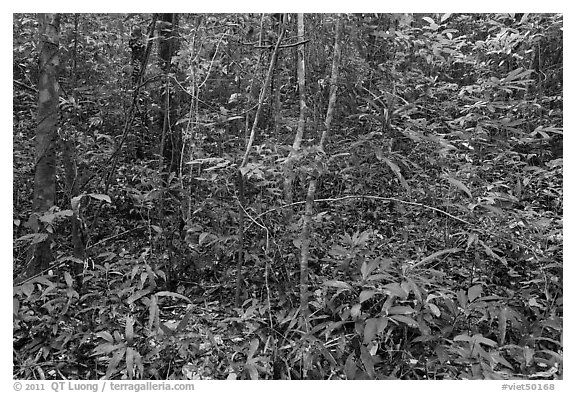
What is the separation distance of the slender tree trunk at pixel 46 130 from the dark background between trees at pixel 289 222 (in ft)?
0.04

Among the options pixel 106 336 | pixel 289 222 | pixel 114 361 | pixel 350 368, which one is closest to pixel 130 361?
pixel 114 361

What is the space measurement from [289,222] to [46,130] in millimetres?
1848

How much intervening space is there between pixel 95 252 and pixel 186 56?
6.31ft

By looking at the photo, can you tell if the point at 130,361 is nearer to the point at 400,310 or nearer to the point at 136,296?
the point at 136,296

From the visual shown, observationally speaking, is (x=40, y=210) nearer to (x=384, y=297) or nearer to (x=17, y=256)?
(x=17, y=256)

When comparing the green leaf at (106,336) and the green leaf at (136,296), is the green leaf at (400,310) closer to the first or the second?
the green leaf at (136,296)

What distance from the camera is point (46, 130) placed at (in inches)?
122

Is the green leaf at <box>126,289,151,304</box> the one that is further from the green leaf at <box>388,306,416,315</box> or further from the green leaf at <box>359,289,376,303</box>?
the green leaf at <box>388,306,416,315</box>

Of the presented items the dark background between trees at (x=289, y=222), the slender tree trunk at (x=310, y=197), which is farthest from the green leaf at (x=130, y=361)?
the slender tree trunk at (x=310, y=197)

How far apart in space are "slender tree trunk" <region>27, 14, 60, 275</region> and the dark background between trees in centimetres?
1

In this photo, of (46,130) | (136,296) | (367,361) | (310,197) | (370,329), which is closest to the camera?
(370,329)

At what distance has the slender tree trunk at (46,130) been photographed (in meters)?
3.06

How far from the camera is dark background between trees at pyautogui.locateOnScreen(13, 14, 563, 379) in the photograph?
2.59 metres

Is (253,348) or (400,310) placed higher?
(400,310)
